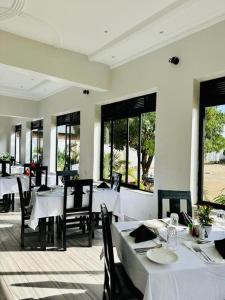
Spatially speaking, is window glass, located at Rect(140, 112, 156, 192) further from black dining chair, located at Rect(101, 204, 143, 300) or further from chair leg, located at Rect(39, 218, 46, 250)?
black dining chair, located at Rect(101, 204, 143, 300)

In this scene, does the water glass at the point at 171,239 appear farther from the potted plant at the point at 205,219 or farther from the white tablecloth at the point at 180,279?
the potted plant at the point at 205,219

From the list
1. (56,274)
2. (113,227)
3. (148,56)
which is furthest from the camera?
(148,56)

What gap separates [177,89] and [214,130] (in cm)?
100

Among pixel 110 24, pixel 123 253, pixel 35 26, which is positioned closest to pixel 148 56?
pixel 110 24

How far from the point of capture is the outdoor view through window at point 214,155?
4223mm

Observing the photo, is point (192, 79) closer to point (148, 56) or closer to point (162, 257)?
point (148, 56)

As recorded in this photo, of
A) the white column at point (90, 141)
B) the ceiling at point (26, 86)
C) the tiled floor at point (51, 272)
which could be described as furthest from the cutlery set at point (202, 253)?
the ceiling at point (26, 86)

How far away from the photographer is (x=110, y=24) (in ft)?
14.3

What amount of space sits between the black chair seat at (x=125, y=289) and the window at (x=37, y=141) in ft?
28.1

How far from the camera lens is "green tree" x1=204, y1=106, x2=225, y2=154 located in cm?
423

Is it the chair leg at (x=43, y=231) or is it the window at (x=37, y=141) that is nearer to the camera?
the chair leg at (x=43, y=231)

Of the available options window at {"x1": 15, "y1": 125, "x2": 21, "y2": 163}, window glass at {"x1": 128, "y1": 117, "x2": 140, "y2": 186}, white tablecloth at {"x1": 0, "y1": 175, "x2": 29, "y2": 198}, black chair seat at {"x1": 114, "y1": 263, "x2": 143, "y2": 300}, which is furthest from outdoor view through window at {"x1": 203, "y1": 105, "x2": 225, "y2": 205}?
window at {"x1": 15, "y1": 125, "x2": 21, "y2": 163}

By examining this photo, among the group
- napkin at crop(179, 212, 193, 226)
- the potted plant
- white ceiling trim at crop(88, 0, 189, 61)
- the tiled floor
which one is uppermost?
white ceiling trim at crop(88, 0, 189, 61)

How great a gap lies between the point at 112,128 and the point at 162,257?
16.9 ft
